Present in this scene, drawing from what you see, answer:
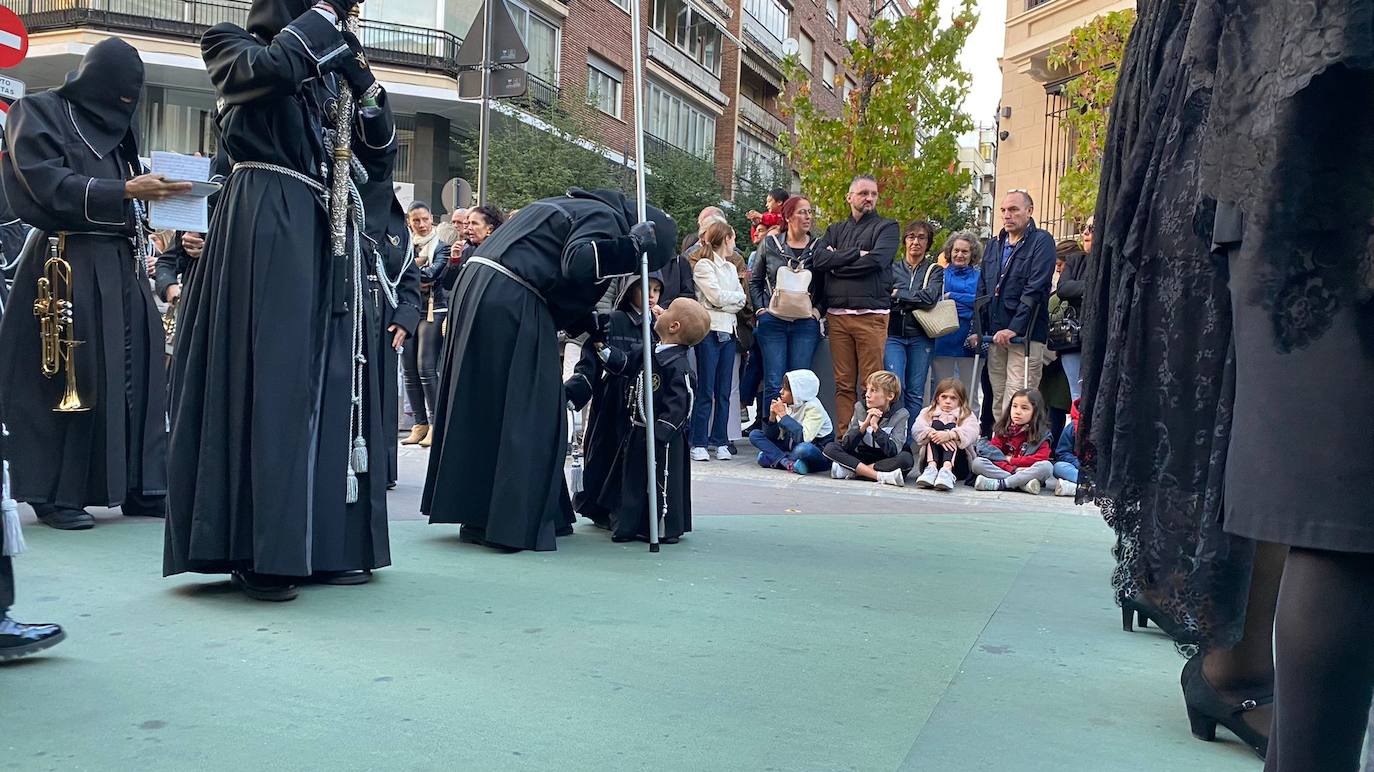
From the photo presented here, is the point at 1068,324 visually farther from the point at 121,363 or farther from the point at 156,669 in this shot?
the point at 156,669

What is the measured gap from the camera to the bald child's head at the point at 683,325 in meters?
6.46

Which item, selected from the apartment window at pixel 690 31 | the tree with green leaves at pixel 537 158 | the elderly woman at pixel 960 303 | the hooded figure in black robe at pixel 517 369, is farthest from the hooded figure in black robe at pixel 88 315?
the apartment window at pixel 690 31

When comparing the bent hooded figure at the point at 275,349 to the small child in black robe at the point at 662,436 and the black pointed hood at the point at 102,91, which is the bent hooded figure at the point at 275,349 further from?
the black pointed hood at the point at 102,91

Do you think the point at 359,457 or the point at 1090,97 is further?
the point at 1090,97

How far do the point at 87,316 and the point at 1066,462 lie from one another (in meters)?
6.68

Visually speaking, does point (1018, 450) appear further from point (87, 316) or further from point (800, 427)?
point (87, 316)

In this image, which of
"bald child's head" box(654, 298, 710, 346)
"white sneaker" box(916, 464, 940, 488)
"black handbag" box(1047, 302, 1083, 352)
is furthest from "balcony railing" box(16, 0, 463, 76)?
"bald child's head" box(654, 298, 710, 346)

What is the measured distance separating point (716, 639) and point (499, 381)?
7.49 ft

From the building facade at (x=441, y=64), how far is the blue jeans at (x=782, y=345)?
1257cm

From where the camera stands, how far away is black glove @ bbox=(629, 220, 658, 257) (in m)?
5.93

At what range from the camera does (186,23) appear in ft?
91.7

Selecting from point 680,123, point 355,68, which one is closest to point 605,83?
point 680,123

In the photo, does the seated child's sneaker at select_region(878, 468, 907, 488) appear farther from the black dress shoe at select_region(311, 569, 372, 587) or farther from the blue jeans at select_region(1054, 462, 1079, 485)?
the black dress shoe at select_region(311, 569, 372, 587)

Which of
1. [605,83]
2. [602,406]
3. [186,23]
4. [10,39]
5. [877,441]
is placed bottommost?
[877,441]
